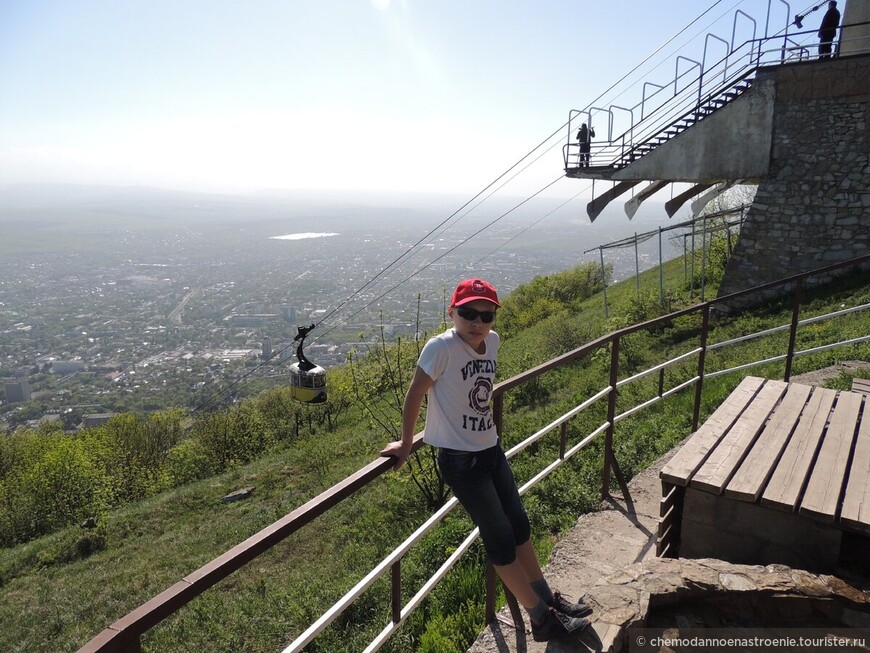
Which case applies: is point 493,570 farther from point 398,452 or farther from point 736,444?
point 736,444

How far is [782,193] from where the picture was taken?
11906 mm

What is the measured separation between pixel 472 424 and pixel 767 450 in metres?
1.89

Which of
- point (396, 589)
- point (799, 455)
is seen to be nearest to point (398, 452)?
point (396, 589)

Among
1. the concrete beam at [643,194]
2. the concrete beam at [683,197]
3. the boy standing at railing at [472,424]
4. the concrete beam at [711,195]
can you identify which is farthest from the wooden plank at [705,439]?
the concrete beam at [683,197]

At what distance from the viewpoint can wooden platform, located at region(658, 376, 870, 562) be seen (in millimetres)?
2629

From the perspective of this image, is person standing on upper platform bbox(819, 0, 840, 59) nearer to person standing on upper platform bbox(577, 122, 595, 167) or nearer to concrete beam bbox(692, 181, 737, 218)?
concrete beam bbox(692, 181, 737, 218)

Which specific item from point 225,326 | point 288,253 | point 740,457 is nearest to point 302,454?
point 740,457

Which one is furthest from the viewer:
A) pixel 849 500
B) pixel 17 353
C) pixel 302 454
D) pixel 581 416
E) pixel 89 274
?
pixel 89 274

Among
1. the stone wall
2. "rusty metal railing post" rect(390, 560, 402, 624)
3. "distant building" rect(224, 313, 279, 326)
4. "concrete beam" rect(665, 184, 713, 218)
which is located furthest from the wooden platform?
"distant building" rect(224, 313, 279, 326)

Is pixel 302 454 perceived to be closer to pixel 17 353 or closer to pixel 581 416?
pixel 581 416

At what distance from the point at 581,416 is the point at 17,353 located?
127 m

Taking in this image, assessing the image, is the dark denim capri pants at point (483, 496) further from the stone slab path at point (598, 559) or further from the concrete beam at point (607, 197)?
the concrete beam at point (607, 197)

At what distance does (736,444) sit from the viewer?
3.19 meters

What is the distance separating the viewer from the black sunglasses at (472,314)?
2301 millimetres
